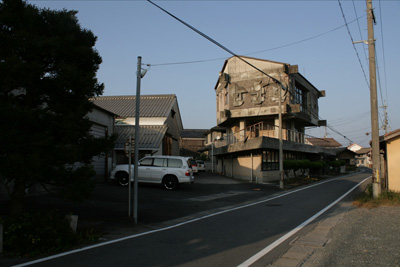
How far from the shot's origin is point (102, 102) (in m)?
37.0

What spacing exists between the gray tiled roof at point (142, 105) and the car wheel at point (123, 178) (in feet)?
47.0

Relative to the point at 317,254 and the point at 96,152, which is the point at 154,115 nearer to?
the point at 96,152

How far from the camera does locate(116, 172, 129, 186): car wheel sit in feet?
60.7

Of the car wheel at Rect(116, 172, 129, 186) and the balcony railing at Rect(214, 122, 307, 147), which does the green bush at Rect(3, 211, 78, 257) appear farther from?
the balcony railing at Rect(214, 122, 307, 147)

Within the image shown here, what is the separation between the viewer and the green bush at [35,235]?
632 centimetres

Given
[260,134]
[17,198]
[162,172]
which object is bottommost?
[17,198]

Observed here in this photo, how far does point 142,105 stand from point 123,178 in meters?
17.8

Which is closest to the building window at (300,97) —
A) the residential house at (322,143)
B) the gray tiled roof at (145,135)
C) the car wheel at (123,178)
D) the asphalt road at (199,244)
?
the gray tiled roof at (145,135)

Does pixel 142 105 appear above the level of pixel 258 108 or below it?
above

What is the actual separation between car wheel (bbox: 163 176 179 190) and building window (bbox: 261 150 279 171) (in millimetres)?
11167

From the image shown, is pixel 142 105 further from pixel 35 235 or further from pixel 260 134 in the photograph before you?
pixel 35 235

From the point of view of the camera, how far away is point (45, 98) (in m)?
7.89

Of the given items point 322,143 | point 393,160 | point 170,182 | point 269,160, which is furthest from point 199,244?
point 322,143

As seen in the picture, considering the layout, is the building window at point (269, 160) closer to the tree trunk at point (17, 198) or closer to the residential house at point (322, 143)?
the tree trunk at point (17, 198)
